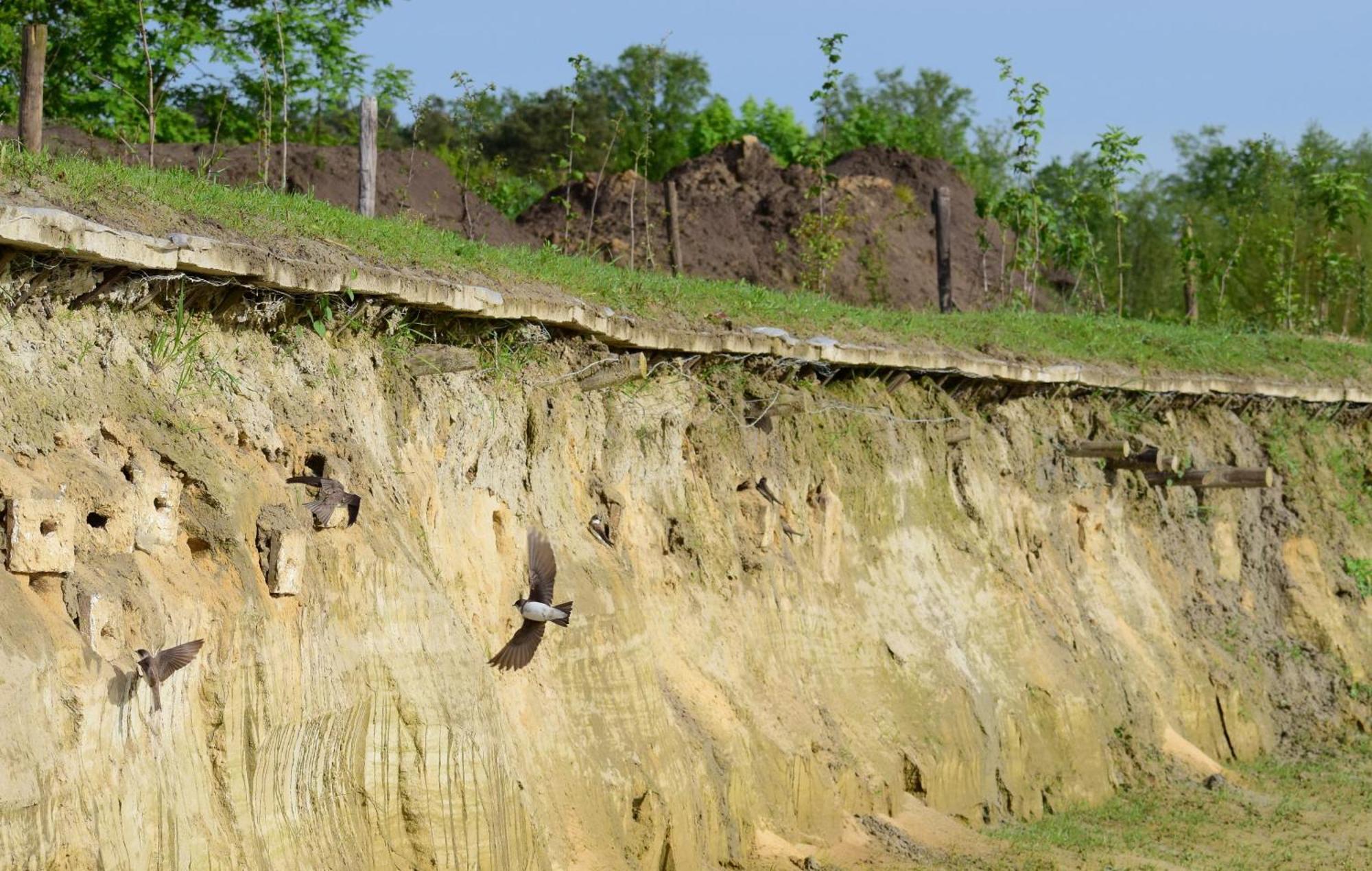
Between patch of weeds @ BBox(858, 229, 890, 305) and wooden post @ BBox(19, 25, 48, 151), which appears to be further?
patch of weeds @ BBox(858, 229, 890, 305)

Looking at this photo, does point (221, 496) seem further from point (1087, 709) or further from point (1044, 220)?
point (1044, 220)

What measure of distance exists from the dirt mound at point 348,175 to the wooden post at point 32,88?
16.4 feet

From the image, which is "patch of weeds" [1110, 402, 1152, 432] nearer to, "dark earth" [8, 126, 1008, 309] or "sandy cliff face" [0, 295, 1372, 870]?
"sandy cliff face" [0, 295, 1372, 870]

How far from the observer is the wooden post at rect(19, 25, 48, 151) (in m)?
10.2

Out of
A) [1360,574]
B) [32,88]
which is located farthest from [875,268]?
[32,88]

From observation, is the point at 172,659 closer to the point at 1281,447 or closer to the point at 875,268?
the point at 1281,447

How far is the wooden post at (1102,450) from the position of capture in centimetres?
1327

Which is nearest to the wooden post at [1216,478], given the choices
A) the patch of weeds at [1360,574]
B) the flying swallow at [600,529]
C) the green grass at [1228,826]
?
the green grass at [1228,826]

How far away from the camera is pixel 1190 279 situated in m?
22.3

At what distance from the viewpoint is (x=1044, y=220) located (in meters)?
20.2

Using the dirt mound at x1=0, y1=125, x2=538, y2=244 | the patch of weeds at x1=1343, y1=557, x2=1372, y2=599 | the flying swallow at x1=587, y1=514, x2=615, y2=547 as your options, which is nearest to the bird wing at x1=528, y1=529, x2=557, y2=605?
the flying swallow at x1=587, y1=514, x2=615, y2=547

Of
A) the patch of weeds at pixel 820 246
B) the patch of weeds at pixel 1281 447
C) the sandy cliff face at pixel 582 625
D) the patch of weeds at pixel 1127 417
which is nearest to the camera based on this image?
the sandy cliff face at pixel 582 625

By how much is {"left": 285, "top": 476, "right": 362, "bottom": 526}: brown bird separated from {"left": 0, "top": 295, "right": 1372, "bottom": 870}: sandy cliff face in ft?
0.22

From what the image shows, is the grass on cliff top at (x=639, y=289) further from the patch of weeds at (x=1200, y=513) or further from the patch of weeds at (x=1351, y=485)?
the patch of weeds at (x=1200, y=513)
